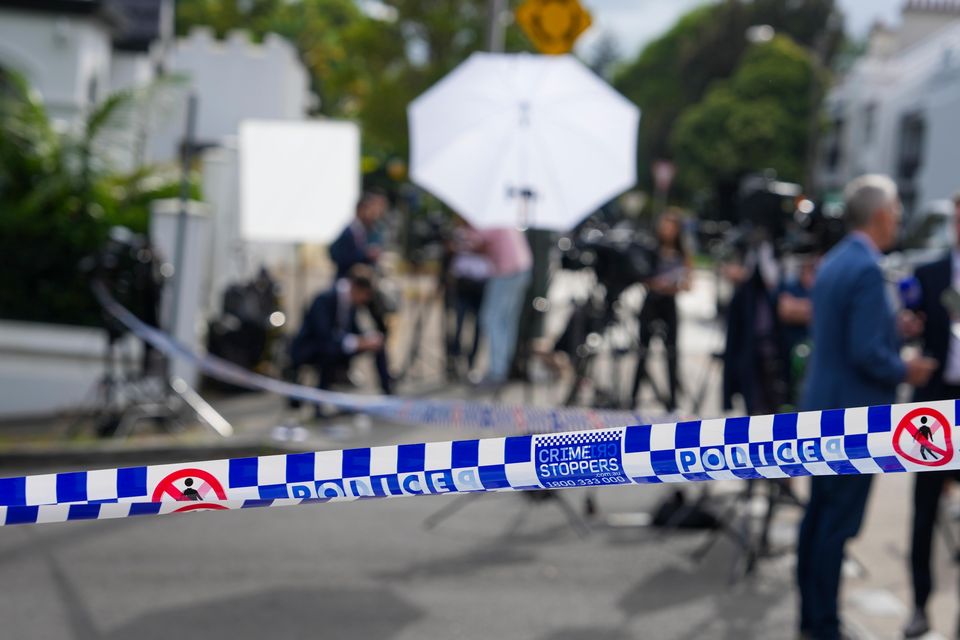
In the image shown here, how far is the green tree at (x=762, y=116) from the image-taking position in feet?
192

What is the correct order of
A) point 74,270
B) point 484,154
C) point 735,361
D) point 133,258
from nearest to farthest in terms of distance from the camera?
point 735,361
point 484,154
point 133,258
point 74,270

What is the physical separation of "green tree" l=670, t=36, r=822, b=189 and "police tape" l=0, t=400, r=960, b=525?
56.2 meters

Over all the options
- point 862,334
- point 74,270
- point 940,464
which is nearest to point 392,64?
point 74,270

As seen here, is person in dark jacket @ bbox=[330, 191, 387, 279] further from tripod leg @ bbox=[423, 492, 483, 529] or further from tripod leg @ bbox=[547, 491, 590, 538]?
tripod leg @ bbox=[547, 491, 590, 538]

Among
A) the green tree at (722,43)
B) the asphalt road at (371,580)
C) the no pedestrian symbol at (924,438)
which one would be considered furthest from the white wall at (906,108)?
the no pedestrian symbol at (924,438)

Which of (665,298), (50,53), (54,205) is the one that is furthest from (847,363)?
(50,53)

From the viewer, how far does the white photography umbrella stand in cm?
Answer: 819

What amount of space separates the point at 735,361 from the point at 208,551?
309cm

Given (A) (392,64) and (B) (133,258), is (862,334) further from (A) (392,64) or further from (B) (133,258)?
(A) (392,64)

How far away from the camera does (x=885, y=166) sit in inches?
1946

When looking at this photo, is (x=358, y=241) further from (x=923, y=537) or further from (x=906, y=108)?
(x=906, y=108)

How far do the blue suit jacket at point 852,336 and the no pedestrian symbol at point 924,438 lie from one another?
7.46 feet

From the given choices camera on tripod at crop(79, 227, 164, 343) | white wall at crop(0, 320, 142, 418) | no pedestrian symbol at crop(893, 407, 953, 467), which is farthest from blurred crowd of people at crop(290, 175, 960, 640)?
no pedestrian symbol at crop(893, 407, 953, 467)

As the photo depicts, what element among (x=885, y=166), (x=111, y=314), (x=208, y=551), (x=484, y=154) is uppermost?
(x=885, y=166)
